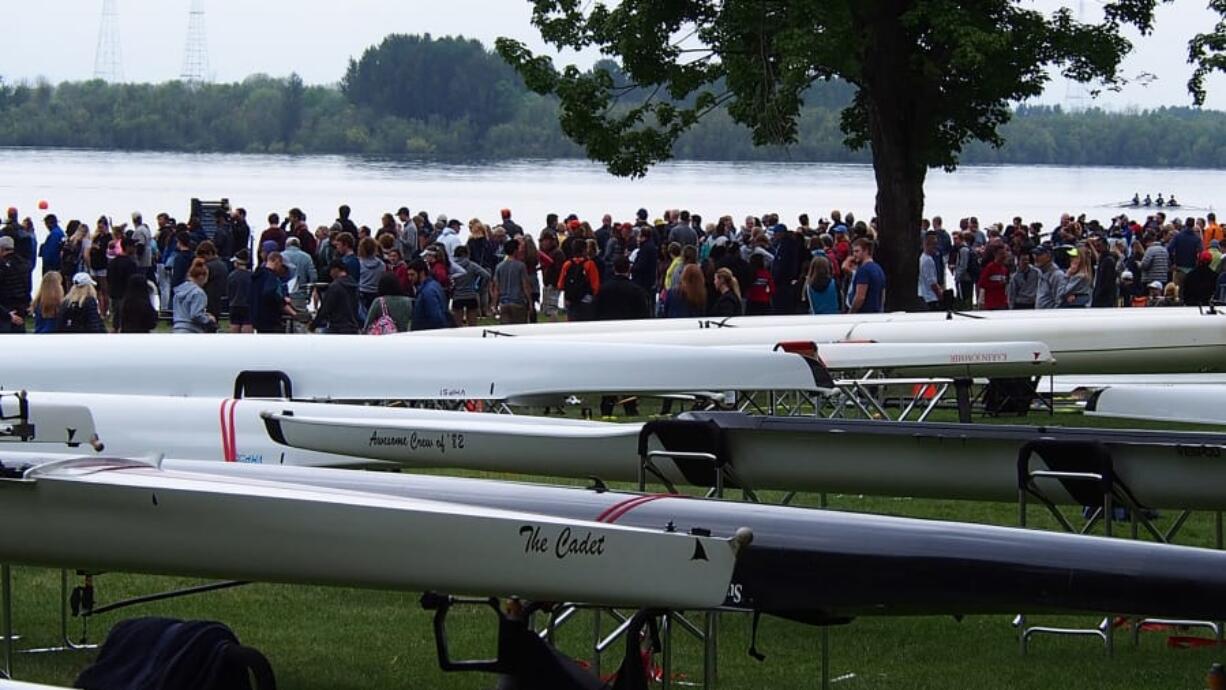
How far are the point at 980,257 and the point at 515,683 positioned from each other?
21822 millimetres

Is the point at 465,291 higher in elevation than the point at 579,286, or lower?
lower

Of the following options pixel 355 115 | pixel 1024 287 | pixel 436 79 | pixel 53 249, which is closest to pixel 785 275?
pixel 1024 287

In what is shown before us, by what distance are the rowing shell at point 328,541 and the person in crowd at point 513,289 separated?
40.8ft

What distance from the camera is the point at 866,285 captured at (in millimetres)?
17750

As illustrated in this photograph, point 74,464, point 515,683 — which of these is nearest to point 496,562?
point 515,683

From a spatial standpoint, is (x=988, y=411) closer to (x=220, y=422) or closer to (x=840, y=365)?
(x=840, y=365)

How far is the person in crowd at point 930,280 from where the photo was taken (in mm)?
21453

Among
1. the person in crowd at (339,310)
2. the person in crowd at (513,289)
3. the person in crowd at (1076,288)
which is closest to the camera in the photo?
the person in crowd at (339,310)

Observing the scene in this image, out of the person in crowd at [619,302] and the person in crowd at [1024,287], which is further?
the person in crowd at [1024,287]

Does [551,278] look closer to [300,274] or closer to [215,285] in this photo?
[300,274]

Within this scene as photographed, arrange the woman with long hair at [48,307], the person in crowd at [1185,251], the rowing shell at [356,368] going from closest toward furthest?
1. the rowing shell at [356,368]
2. the woman with long hair at [48,307]
3. the person in crowd at [1185,251]

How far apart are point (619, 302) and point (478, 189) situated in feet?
209

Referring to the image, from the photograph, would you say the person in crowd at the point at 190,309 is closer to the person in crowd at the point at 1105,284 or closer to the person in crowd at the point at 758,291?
the person in crowd at the point at 758,291

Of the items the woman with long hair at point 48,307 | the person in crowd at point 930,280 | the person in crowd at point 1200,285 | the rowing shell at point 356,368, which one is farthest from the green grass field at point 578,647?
the person in crowd at point 930,280
